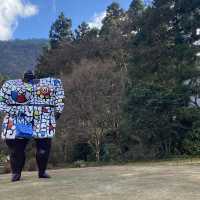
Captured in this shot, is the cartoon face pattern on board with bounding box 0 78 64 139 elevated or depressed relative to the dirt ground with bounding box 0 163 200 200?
elevated

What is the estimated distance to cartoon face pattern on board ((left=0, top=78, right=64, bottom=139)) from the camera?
252 inches

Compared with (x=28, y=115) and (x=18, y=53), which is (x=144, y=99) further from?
(x=18, y=53)

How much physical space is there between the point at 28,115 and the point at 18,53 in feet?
321

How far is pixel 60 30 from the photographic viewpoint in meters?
52.1

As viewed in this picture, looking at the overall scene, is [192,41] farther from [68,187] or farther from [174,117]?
[68,187]

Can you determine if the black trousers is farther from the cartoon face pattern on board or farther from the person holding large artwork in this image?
the cartoon face pattern on board

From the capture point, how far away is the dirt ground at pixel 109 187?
498 centimetres


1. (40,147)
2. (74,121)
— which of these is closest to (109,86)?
(74,121)

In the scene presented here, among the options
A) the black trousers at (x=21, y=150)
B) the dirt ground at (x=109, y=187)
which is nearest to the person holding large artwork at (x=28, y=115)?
the black trousers at (x=21, y=150)

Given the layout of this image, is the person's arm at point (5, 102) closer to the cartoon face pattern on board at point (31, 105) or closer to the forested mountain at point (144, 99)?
the cartoon face pattern on board at point (31, 105)

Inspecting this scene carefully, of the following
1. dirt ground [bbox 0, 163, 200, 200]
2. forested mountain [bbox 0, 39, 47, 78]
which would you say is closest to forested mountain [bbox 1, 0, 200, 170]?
dirt ground [bbox 0, 163, 200, 200]

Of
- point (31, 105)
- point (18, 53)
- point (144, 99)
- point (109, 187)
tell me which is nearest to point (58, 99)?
point (31, 105)

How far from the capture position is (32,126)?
641cm

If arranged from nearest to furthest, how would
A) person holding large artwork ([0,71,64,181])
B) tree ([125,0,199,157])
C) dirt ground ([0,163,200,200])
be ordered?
1. dirt ground ([0,163,200,200])
2. person holding large artwork ([0,71,64,181])
3. tree ([125,0,199,157])
